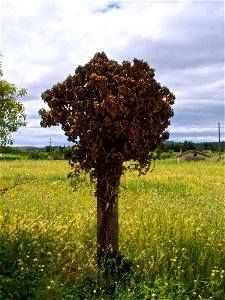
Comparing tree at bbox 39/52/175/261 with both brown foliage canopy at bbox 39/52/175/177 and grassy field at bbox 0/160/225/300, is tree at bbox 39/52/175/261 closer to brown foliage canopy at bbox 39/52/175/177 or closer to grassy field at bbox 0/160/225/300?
brown foliage canopy at bbox 39/52/175/177

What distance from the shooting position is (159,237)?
6.11 m

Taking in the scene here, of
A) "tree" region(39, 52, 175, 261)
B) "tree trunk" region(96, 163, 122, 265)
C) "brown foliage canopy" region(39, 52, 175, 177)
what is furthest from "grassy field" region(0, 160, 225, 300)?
"brown foliage canopy" region(39, 52, 175, 177)

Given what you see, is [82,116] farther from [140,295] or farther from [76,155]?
[140,295]

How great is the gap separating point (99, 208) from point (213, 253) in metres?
1.77

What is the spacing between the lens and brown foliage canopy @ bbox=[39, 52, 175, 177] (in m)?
5.32

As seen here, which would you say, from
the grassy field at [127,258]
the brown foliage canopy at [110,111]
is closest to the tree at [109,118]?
the brown foliage canopy at [110,111]

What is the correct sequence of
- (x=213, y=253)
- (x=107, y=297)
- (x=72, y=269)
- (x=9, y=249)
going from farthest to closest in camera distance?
(x=213, y=253), (x=9, y=249), (x=72, y=269), (x=107, y=297)

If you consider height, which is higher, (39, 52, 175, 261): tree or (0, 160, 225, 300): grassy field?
(39, 52, 175, 261): tree

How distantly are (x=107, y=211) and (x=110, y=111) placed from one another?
4.68 feet

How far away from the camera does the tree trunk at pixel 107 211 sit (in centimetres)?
558

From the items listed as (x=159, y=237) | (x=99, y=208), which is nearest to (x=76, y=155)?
(x=99, y=208)

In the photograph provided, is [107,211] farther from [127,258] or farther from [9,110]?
[9,110]

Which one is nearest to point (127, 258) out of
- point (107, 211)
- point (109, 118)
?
point (107, 211)

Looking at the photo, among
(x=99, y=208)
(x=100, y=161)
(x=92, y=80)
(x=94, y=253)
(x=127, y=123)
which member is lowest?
(x=94, y=253)
